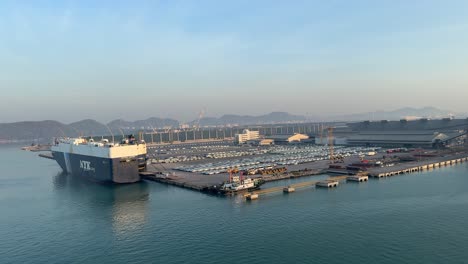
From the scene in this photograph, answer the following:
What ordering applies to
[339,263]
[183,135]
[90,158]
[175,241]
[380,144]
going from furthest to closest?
[183,135]
[380,144]
[90,158]
[175,241]
[339,263]

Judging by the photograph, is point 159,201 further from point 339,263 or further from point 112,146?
point 339,263

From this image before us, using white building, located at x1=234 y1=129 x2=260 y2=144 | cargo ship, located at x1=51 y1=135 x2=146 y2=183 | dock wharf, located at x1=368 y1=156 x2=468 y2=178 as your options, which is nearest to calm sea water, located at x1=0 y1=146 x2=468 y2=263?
dock wharf, located at x1=368 y1=156 x2=468 y2=178

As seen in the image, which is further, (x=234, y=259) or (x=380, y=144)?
(x=380, y=144)

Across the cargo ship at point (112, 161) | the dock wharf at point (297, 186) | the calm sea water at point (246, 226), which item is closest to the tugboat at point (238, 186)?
the dock wharf at point (297, 186)

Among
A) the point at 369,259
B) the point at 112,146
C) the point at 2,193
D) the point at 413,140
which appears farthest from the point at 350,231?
the point at 413,140

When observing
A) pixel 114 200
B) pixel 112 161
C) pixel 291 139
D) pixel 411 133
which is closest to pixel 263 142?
pixel 291 139

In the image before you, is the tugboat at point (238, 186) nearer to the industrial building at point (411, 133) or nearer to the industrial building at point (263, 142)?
the industrial building at point (411, 133)
